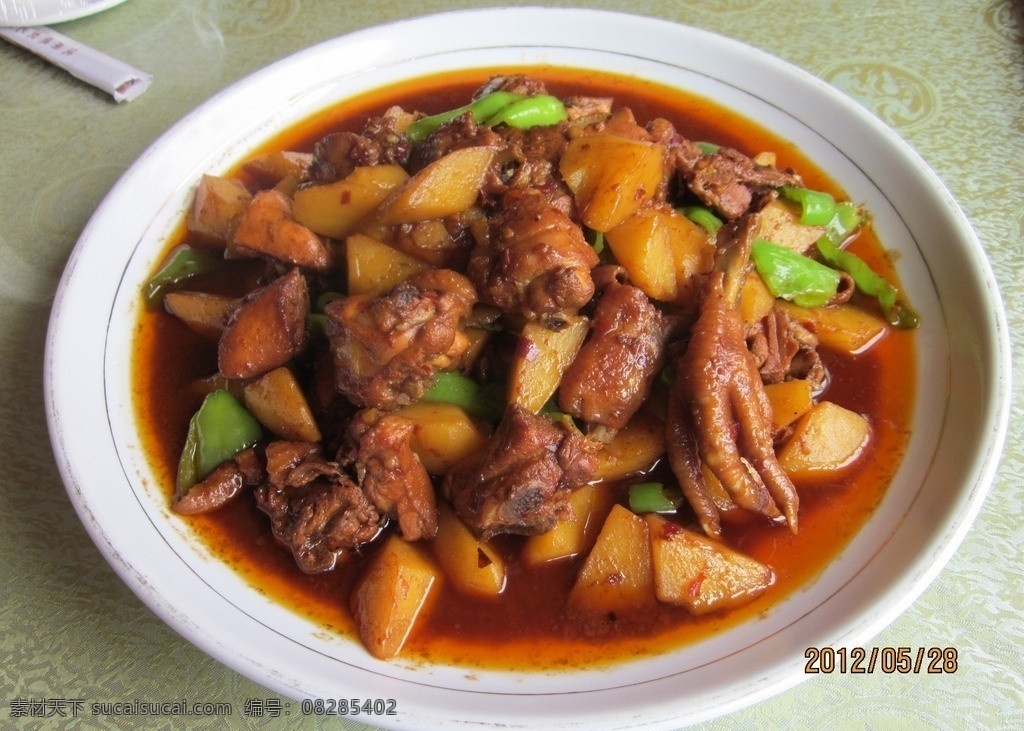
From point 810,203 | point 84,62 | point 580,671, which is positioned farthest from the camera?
point 84,62

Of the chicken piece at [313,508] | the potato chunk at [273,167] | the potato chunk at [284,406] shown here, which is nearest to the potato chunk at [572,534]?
the chicken piece at [313,508]

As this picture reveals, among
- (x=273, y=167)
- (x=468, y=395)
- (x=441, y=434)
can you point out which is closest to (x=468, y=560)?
(x=441, y=434)

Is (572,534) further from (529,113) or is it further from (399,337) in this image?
(529,113)

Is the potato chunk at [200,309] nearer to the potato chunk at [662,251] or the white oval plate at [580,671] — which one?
the white oval plate at [580,671]

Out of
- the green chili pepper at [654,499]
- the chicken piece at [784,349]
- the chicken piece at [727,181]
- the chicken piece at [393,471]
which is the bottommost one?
the chicken piece at [393,471]

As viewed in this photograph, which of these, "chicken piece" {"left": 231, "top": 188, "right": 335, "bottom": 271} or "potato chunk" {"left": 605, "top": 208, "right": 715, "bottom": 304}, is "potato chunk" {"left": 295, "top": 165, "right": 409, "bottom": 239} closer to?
"chicken piece" {"left": 231, "top": 188, "right": 335, "bottom": 271}

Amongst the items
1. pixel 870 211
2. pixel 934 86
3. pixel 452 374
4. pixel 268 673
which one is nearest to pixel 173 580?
pixel 268 673
